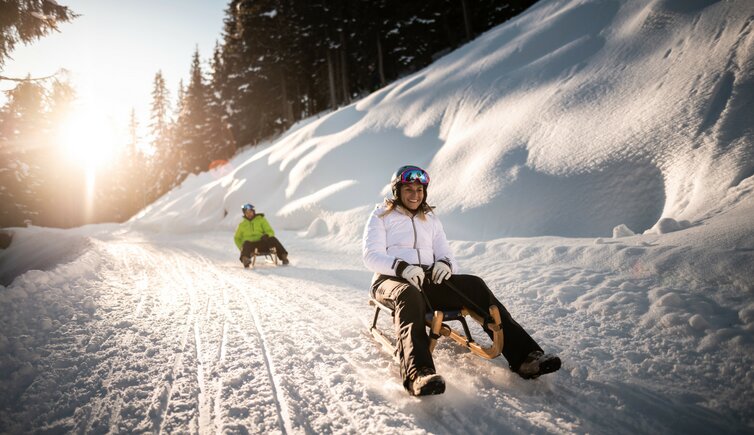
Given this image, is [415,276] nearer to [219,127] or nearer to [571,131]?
[571,131]

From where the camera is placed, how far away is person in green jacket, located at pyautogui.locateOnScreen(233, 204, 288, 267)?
8227mm

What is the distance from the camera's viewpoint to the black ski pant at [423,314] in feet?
7.61

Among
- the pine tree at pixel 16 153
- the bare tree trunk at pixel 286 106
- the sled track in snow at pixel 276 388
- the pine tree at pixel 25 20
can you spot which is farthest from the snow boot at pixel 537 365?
the bare tree trunk at pixel 286 106

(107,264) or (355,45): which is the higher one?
(355,45)

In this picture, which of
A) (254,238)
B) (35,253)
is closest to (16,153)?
(35,253)

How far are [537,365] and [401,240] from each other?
157 centimetres

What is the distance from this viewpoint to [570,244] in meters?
5.53

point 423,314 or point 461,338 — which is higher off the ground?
point 423,314

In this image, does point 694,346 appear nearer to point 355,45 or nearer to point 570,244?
point 570,244

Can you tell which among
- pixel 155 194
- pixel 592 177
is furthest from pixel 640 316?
pixel 155 194

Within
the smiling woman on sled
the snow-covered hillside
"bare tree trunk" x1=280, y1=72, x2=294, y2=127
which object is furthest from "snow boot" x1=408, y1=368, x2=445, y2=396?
"bare tree trunk" x1=280, y1=72, x2=294, y2=127

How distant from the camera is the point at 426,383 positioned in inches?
82.6

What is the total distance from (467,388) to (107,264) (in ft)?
29.4

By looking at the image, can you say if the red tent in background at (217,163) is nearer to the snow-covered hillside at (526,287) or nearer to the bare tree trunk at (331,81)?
the bare tree trunk at (331,81)
